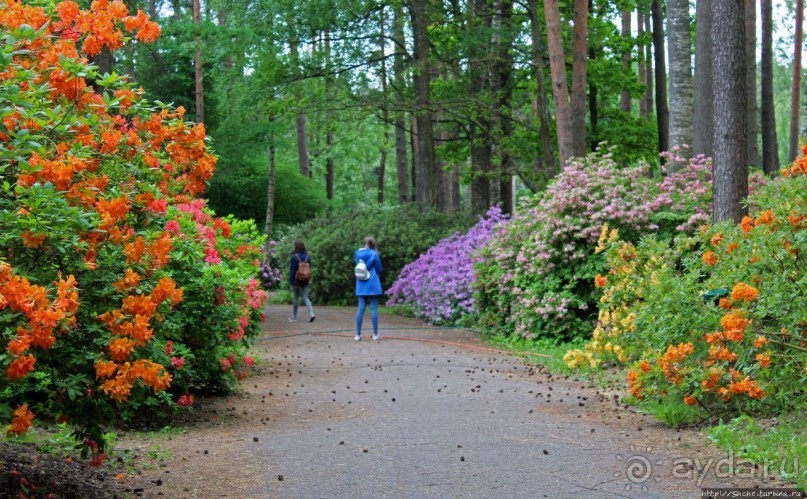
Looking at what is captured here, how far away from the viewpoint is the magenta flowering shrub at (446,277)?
63.9 feet

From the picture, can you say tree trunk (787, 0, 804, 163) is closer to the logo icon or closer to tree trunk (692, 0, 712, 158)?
tree trunk (692, 0, 712, 158)

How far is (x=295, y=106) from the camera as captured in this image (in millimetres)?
25719

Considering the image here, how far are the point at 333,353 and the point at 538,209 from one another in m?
4.41

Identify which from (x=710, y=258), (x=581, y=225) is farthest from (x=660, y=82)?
(x=710, y=258)

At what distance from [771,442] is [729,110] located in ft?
17.8

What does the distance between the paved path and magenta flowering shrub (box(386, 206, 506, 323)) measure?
6.67 metres

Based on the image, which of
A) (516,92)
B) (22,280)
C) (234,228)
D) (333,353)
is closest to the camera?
(22,280)

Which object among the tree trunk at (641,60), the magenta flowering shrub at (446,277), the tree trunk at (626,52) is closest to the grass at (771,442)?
the magenta flowering shrub at (446,277)

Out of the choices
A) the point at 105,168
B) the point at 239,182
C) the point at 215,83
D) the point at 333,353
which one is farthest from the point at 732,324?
the point at 239,182

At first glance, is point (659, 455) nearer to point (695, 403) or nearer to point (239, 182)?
point (695, 403)

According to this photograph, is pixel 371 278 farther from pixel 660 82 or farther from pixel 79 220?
pixel 660 82

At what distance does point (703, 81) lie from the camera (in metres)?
16.1

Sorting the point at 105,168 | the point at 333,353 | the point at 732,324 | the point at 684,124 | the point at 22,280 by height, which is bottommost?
the point at 333,353

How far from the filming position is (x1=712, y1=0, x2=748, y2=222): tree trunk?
427 inches
